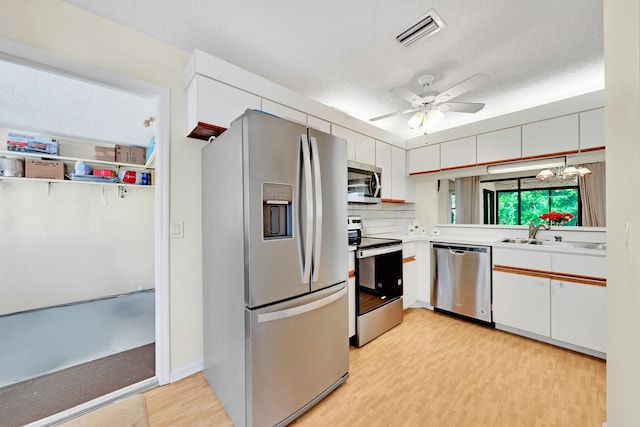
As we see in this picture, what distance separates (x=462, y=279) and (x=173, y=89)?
3.43m

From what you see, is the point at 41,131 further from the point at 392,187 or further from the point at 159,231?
the point at 392,187

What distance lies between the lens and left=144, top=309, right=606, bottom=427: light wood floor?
1548mm

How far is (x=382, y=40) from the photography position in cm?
185

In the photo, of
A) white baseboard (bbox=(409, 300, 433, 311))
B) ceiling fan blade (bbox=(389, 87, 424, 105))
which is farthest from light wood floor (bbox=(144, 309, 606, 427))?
ceiling fan blade (bbox=(389, 87, 424, 105))

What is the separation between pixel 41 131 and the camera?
3.47 meters

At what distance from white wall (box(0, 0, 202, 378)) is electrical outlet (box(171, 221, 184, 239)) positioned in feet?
0.10

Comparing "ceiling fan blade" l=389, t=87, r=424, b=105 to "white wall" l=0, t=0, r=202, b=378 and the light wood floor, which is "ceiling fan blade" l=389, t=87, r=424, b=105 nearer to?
"white wall" l=0, t=0, r=202, b=378

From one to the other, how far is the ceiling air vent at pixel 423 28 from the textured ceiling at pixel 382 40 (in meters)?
0.04

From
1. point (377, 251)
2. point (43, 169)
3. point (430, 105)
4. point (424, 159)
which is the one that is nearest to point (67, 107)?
point (43, 169)

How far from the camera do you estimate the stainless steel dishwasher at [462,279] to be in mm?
2750

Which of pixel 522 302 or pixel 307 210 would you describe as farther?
pixel 522 302

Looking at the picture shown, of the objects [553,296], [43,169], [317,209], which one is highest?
[43,169]

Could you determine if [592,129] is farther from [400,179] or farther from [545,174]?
[400,179]

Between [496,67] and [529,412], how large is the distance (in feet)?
8.59
